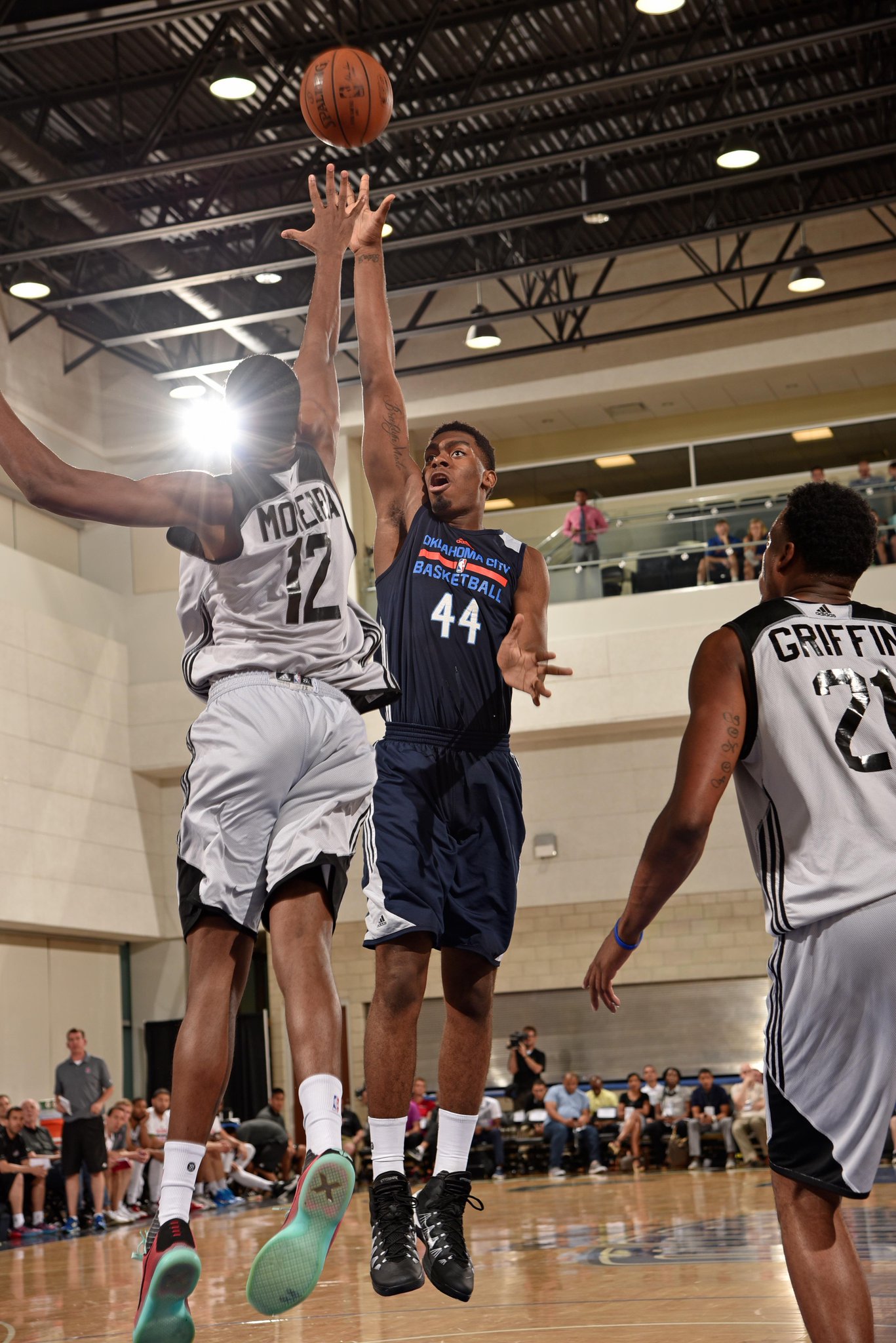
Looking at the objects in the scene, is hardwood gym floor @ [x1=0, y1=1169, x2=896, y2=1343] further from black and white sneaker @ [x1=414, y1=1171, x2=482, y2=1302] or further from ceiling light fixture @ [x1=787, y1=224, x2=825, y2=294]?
ceiling light fixture @ [x1=787, y1=224, x2=825, y2=294]

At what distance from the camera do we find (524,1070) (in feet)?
59.3

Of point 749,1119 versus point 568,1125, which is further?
point 568,1125

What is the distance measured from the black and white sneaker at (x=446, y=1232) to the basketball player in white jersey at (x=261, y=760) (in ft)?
2.17

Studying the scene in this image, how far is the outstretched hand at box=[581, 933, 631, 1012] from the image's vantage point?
3.31 metres

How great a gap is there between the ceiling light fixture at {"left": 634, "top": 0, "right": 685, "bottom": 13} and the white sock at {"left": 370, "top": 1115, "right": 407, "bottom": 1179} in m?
10.7

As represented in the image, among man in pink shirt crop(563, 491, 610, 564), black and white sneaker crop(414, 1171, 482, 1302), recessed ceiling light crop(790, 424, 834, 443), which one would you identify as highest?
recessed ceiling light crop(790, 424, 834, 443)

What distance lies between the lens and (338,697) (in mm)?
3816

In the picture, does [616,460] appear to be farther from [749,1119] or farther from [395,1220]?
[395,1220]

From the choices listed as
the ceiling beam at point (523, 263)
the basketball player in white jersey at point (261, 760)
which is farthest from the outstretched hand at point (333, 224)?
the ceiling beam at point (523, 263)

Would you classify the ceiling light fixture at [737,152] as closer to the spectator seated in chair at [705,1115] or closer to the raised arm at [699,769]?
the spectator seated in chair at [705,1115]

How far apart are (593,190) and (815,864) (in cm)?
1535

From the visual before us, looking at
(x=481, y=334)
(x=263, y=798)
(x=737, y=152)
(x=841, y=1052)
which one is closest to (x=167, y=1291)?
(x=263, y=798)

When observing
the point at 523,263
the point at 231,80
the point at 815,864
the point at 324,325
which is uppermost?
the point at 523,263

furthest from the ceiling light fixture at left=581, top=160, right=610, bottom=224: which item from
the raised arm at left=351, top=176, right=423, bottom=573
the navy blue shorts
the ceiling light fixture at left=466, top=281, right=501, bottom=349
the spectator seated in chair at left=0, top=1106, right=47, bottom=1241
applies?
the navy blue shorts
